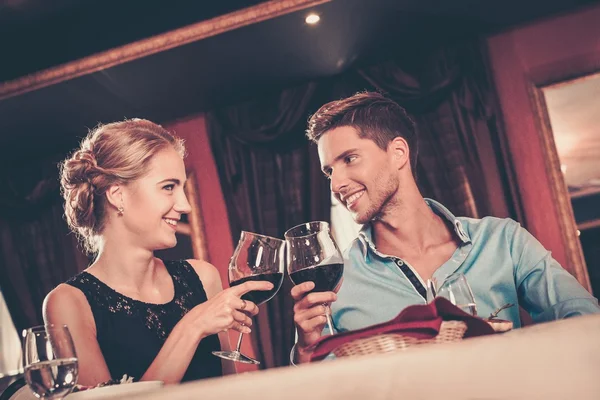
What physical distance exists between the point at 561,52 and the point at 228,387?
14.1 ft

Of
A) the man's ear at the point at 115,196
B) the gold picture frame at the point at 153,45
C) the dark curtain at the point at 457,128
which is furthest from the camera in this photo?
the dark curtain at the point at 457,128

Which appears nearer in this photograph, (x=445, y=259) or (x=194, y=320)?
(x=194, y=320)

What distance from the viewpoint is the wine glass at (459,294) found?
106 centimetres

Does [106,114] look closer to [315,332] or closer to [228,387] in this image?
[315,332]

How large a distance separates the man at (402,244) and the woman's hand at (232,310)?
0.18 metres

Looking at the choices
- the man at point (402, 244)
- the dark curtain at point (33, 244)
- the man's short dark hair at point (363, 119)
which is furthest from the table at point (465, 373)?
the dark curtain at point (33, 244)

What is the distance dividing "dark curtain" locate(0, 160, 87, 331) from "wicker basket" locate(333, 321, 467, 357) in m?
4.59

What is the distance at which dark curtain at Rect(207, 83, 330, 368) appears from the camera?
15.1 feet

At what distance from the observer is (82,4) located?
4.05 meters

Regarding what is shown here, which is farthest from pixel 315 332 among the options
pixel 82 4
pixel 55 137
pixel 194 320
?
pixel 55 137

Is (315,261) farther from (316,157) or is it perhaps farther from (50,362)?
(316,157)

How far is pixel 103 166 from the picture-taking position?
1.93 metres

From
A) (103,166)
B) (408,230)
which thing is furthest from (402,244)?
(103,166)

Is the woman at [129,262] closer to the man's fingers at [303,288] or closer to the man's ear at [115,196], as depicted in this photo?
the man's ear at [115,196]
